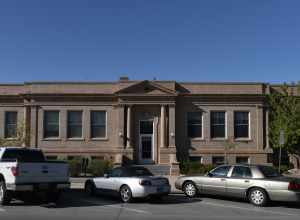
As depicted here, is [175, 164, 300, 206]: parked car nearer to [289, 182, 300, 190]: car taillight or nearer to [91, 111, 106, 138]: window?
[289, 182, 300, 190]: car taillight

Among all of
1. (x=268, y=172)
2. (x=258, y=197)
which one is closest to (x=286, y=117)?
(x=268, y=172)

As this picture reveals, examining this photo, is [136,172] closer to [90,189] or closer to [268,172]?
[90,189]

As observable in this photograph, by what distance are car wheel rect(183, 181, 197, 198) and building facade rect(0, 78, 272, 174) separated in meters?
15.6

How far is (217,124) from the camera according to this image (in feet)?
109

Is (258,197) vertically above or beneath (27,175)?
beneath

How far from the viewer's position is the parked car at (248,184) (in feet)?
45.2

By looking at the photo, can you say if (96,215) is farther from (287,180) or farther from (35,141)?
(35,141)

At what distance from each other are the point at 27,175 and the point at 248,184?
7.48m

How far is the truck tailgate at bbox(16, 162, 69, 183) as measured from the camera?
513 inches

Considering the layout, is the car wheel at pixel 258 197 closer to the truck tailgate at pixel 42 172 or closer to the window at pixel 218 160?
the truck tailgate at pixel 42 172

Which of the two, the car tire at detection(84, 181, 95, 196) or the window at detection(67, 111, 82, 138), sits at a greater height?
the window at detection(67, 111, 82, 138)

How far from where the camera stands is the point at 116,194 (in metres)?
15.2

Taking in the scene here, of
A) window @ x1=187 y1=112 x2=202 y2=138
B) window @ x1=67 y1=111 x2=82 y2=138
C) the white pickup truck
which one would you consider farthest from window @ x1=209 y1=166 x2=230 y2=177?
window @ x1=67 y1=111 x2=82 y2=138

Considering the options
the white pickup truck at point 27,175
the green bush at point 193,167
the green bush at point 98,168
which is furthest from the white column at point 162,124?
the white pickup truck at point 27,175
